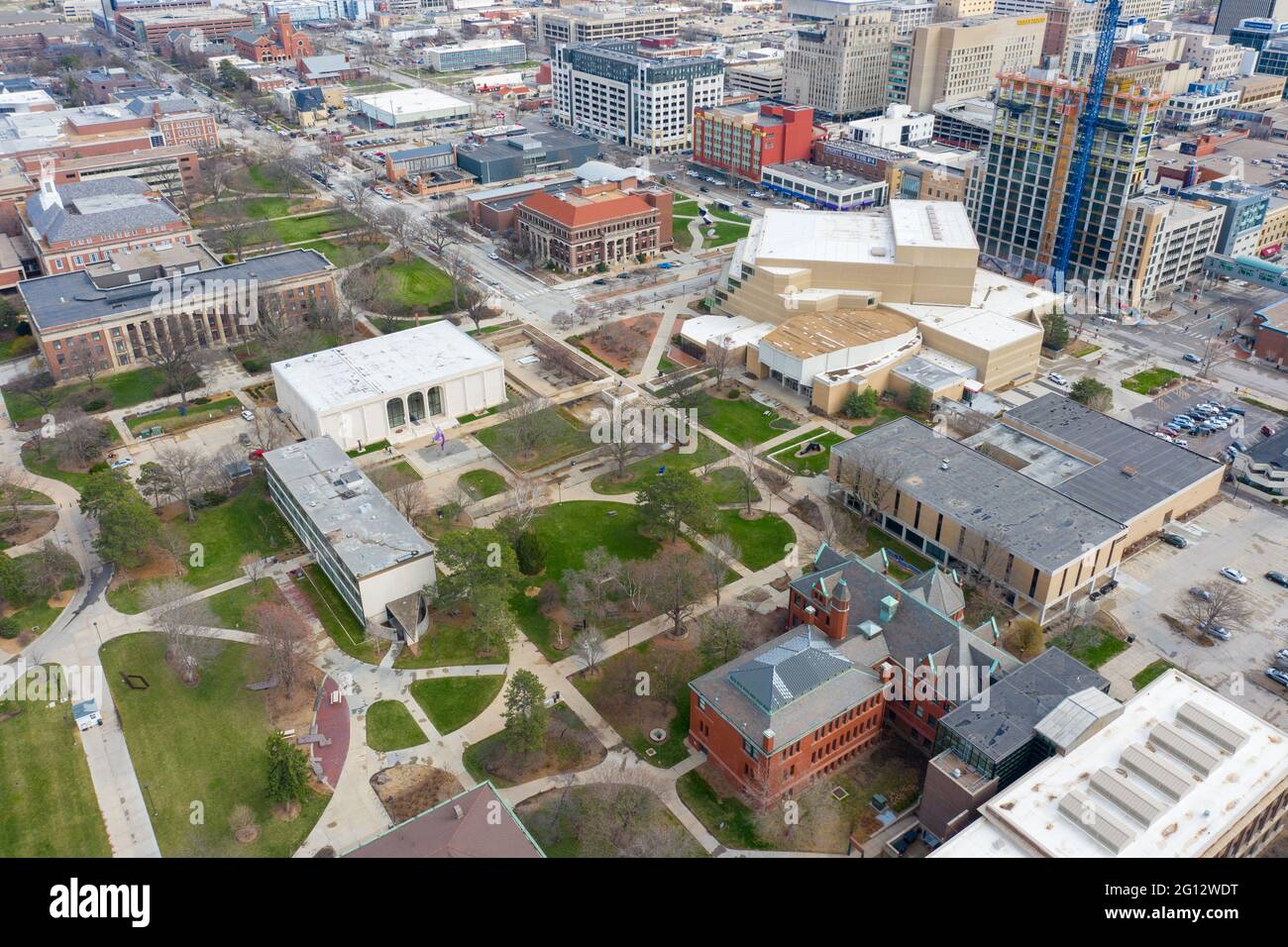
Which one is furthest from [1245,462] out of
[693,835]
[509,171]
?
[509,171]

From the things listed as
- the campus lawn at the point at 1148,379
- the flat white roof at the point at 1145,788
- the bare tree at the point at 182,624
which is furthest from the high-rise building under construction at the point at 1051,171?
the bare tree at the point at 182,624

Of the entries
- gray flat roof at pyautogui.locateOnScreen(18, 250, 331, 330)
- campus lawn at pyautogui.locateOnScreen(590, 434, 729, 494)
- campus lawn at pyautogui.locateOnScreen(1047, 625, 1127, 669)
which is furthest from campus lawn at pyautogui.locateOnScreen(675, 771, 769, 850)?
gray flat roof at pyautogui.locateOnScreen(18, 250, 331, 330)

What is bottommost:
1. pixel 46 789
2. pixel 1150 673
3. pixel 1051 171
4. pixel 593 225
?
pixel 46 789

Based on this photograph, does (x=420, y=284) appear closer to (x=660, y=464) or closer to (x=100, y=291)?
(x=100, y=291)

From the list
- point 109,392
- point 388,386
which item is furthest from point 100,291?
point 388,386

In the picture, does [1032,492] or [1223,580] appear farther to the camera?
[1032,492]

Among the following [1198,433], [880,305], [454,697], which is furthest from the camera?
[880,305]

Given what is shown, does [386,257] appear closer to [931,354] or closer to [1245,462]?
[931,354]
